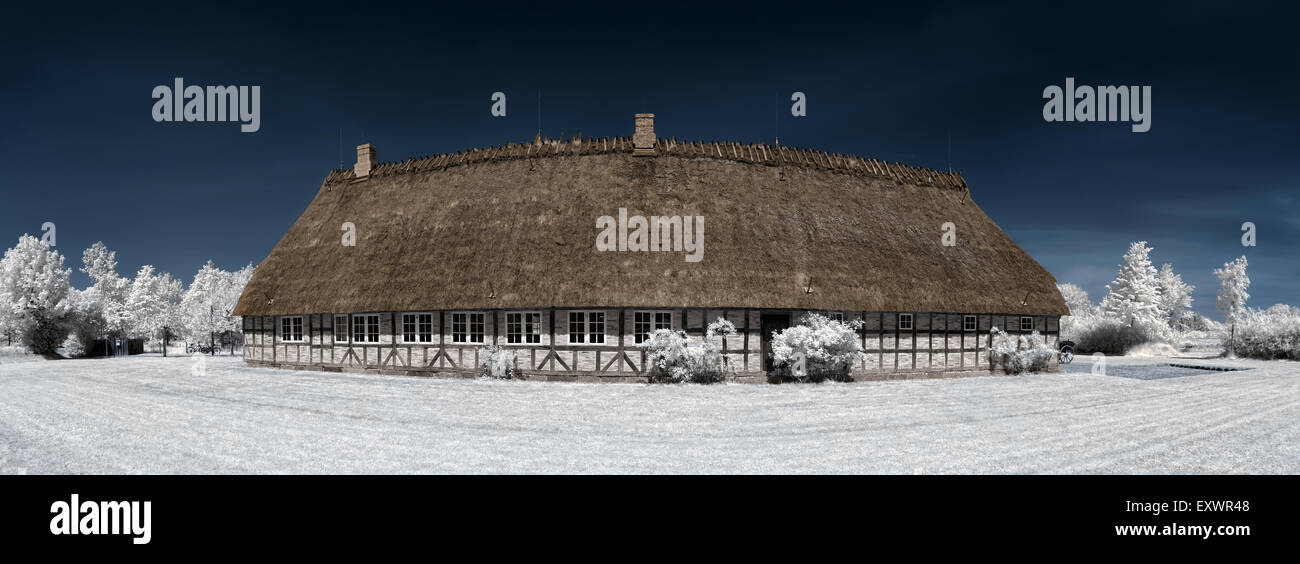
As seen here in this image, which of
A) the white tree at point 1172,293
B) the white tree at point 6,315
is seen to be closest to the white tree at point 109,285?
the white tree at point 6,315

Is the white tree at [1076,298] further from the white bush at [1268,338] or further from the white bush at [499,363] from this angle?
the white bush at [499,363]

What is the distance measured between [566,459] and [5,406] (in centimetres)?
1545

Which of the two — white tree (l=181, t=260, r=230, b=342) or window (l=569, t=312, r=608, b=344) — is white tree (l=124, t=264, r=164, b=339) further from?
window (l=569, t=312, r=608, b=344)

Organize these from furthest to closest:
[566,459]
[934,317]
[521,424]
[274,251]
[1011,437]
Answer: [274,251], [934,317], [521,424], [1011,437], [566,459]

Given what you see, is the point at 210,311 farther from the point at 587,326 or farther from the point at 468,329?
the point at 587,326

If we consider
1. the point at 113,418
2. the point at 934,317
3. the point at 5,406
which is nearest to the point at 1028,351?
the point at 934,317

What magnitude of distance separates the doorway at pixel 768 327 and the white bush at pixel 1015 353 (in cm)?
959

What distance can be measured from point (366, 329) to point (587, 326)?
9686 millimetres

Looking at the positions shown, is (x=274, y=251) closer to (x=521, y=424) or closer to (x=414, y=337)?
(x=414, y=337)

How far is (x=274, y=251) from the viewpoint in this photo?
Result: 3139 centimetres

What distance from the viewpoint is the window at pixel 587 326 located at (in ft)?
72.2
